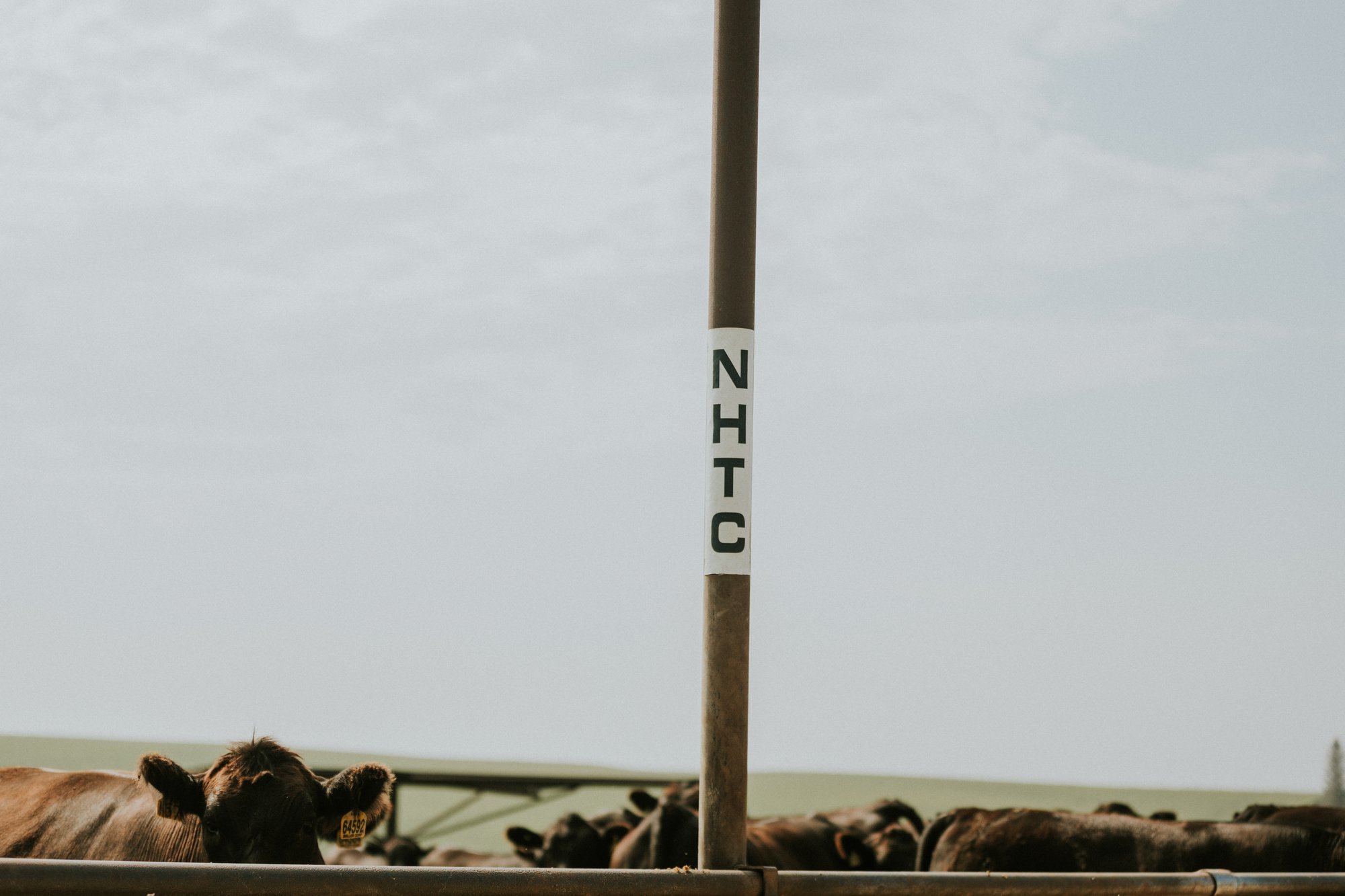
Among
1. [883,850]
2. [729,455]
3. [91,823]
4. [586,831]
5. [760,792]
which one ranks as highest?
[729,455]

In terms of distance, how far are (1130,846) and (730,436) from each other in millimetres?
9382

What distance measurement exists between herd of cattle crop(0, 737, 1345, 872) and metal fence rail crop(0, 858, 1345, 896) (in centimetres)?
189

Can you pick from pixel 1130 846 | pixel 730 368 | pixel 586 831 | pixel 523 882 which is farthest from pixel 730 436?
pixel 586 831

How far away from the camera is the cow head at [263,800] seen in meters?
5.30

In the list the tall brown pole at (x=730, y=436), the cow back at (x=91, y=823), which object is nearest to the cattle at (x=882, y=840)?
the cow back at (x=91, y=823)

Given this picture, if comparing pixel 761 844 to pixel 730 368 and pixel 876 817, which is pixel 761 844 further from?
pixel 730 368

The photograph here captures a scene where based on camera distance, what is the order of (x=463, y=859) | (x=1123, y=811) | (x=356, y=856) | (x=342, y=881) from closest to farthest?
(x=342, y=881) → (x=463, y=859) → (x=356, y=856) → (x=1123, y=811)

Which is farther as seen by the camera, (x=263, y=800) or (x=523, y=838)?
(x=523, y=838)

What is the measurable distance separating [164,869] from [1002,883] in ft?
7.40

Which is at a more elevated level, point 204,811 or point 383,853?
point 204,811

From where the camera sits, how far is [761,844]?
1208 centimetres

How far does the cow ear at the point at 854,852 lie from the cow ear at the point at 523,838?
3599 millimetres

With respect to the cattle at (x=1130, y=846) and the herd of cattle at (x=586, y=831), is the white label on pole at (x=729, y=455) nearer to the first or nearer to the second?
the herd of cattle at (x=586, y=831)

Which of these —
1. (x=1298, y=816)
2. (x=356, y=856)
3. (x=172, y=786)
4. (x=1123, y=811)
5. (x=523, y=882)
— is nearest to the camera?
(x=523, y=882)
